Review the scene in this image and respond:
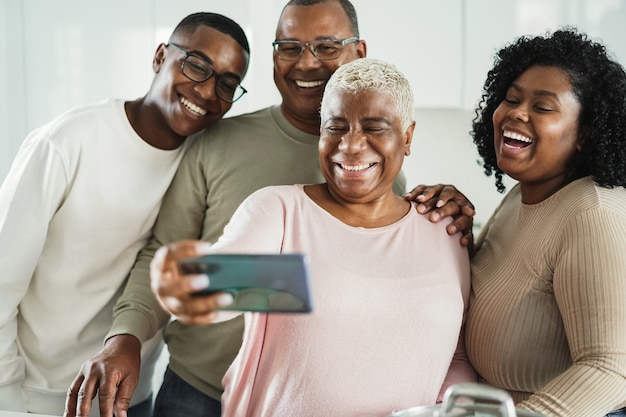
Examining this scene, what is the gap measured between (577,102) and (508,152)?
161 millimetres

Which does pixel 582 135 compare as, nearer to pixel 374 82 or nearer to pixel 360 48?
pixel 374 82

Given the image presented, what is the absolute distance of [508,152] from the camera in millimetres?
1492

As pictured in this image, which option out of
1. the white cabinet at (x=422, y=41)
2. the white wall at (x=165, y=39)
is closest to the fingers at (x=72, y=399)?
the white wall at (x=165, y=39)

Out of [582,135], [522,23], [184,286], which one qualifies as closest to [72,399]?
[184,286]

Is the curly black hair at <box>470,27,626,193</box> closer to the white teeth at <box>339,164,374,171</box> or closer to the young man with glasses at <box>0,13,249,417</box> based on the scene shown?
the white teeth at <box>339,164,374,171</box>

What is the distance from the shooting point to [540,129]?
4.73ft

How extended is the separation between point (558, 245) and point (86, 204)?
106 cm

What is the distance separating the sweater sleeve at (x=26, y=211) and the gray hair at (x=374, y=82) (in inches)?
27.2

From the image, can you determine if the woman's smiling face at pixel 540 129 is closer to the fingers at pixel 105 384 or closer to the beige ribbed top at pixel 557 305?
the beige ribbed top at pixel 557 305

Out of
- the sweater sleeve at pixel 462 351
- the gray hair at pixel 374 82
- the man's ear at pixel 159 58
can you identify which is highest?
the man's ear at pixel 159 58

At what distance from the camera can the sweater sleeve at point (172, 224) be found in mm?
1735

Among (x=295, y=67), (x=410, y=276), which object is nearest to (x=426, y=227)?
(x=410, y=276)

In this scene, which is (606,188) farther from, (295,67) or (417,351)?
(295,67)

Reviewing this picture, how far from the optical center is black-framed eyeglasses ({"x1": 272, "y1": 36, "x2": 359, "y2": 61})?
69.0 inches
